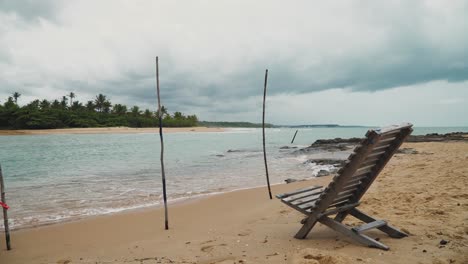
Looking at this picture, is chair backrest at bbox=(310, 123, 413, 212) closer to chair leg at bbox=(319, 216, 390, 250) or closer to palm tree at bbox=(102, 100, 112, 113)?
chair leg at bbox=(319, 216, 390, 250)

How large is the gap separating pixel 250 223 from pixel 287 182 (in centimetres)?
659

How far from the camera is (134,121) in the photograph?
105750mm

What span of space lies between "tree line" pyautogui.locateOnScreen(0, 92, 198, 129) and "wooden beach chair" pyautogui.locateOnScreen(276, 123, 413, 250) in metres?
92.4

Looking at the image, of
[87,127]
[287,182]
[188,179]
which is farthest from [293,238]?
[87,127]

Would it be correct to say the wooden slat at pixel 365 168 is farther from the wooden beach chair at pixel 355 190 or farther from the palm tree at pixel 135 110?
the palm tree at pixel 135 110

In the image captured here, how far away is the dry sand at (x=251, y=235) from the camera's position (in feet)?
13.4

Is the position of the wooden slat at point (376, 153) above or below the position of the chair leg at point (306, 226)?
above

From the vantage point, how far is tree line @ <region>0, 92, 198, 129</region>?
263 ft

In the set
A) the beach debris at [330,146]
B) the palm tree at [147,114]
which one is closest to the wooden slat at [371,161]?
the beach debris at [330,146]

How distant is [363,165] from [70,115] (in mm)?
98269

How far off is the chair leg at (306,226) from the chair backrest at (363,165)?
0.58 feet

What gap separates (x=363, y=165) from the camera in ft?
14.0

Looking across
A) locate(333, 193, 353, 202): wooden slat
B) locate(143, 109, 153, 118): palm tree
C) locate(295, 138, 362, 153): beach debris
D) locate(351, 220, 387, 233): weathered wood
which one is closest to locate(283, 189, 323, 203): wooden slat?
locate(333, 193, 353, 202): wooden slat

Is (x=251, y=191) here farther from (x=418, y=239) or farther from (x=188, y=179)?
(x=418, y=239)
